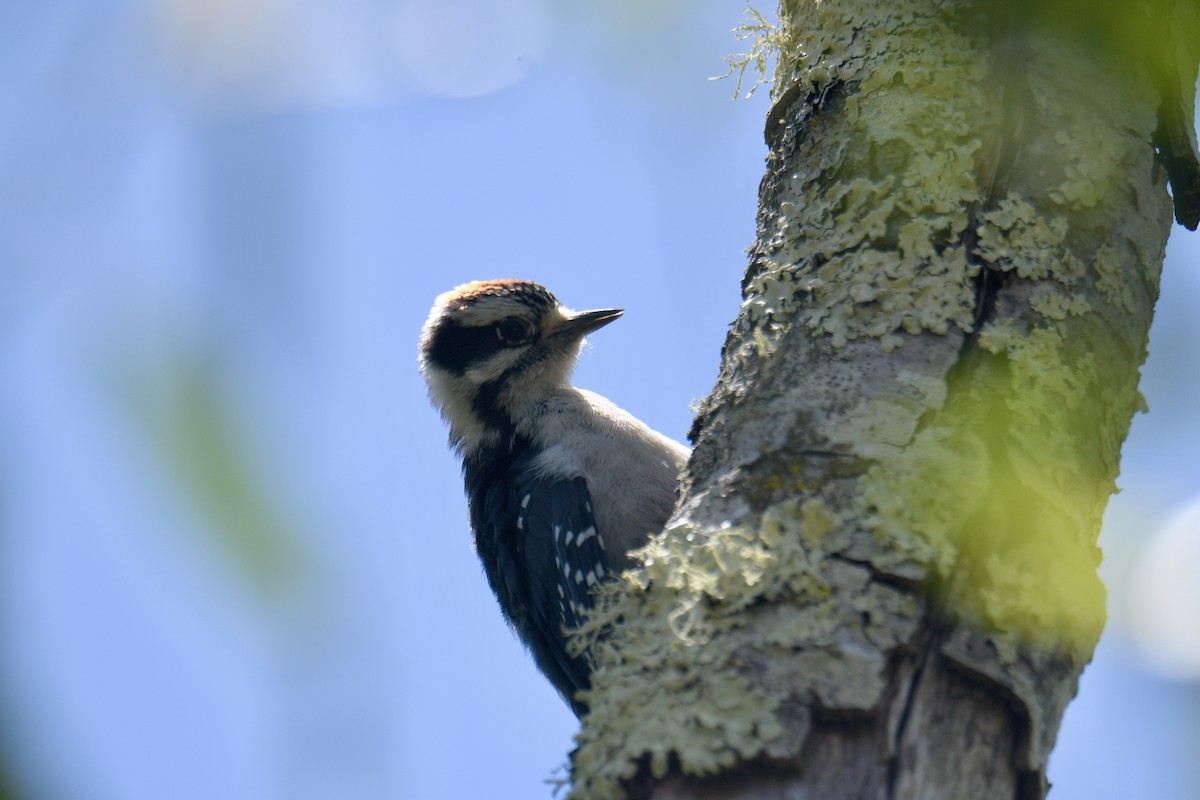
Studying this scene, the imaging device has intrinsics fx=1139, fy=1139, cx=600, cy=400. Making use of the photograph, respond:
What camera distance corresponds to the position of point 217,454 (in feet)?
2.30

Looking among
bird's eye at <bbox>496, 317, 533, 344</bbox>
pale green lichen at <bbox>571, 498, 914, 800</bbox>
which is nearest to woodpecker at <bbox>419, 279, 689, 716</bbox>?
bird's eye at <bbox>496, 317, 533, 344</bbox>

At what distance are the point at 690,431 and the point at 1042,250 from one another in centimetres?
A: 84

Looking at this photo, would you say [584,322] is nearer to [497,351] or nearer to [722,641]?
[497,351]

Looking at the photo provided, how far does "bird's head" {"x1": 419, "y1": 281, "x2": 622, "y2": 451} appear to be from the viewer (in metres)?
4.75

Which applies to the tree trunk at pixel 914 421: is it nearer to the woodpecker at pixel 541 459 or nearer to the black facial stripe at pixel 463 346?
the woodpecker at pixel 541 459

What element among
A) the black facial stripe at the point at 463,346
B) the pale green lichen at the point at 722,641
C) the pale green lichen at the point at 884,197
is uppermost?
the black facial stripe at the point at 463,346

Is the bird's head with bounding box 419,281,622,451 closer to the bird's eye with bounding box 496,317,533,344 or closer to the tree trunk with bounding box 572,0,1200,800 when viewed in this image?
the bird's eye with bounding box 496,317,533,344

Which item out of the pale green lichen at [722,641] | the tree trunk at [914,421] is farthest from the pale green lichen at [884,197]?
the pale green lichen at [722,641]

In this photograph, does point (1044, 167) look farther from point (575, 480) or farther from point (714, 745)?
point (575, 480)

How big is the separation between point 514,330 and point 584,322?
0.30m

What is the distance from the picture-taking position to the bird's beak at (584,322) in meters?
4.90

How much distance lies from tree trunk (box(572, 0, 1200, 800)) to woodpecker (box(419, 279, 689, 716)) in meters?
1.25

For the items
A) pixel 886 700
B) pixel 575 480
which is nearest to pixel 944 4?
pixel 886 700

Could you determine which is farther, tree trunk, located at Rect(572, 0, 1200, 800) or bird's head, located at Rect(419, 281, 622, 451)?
bird's head, located at Rect(419, 281, 622, 451)
